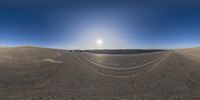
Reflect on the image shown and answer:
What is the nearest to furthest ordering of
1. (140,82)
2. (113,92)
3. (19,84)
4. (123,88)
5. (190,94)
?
(190,94) → (113,92) → (123,88) → (19,84) → (140,82)

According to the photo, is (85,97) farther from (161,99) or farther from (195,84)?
(195,84)

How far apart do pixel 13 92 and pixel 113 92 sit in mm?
6622

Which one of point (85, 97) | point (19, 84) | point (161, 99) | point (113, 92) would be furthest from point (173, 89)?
point (19, 84)

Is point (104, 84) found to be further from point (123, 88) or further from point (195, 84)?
point (195, 84)

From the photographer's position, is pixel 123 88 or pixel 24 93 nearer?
pixel 24 93

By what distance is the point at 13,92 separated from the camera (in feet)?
40.8

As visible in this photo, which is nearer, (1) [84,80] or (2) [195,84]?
(2) [195,84]

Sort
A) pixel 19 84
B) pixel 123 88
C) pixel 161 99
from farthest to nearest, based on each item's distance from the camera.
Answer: pixel 19 84, pixel 123 88, pixel 161 99

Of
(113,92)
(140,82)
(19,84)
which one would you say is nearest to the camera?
(113,92)

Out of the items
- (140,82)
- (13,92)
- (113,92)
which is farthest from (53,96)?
(140,82)

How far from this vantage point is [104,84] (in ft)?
50.9

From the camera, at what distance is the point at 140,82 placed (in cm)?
1603

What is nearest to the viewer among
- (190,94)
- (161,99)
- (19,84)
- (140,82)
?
(161,99)

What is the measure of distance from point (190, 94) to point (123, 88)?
4.50 metres
